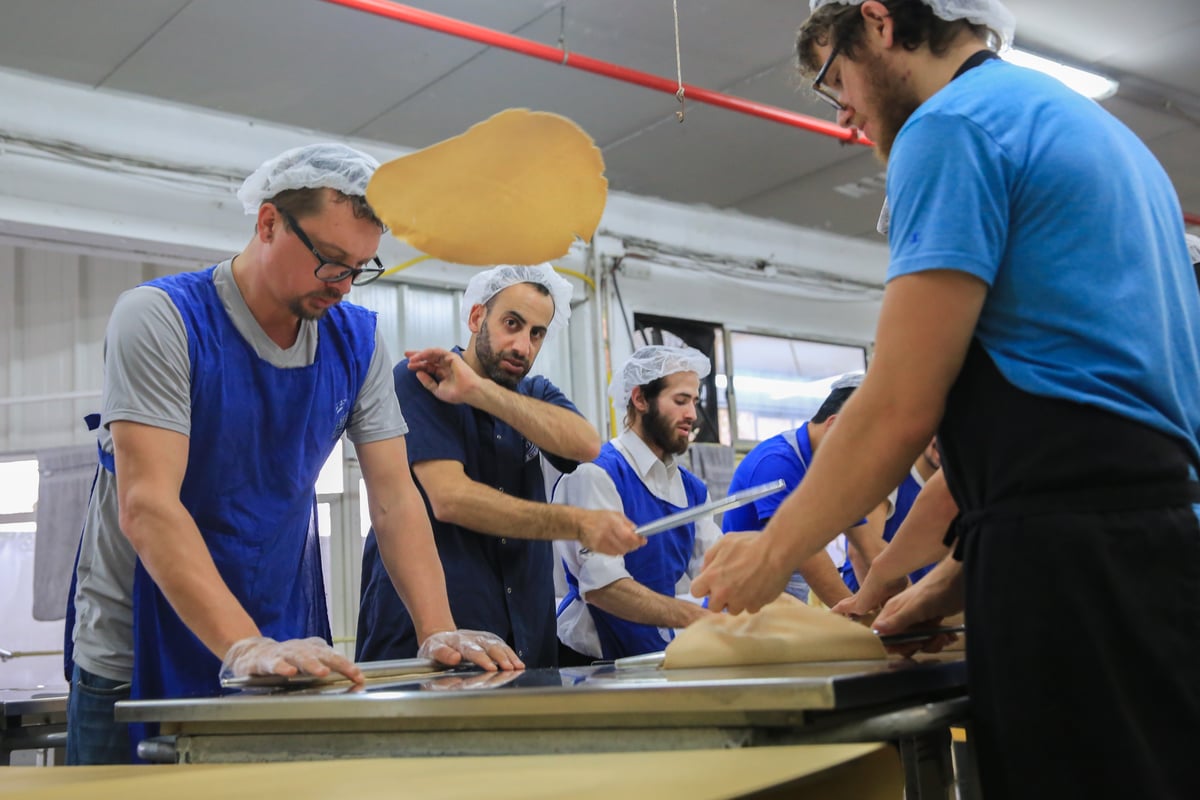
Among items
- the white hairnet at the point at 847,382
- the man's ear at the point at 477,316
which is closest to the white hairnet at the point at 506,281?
the man's ear at the point at 477,316

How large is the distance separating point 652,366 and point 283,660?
7.23 feet

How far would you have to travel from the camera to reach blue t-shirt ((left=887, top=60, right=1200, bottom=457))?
1.05 metres

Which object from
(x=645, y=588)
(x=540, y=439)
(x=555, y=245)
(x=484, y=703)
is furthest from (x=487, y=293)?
(x=484, y=703)

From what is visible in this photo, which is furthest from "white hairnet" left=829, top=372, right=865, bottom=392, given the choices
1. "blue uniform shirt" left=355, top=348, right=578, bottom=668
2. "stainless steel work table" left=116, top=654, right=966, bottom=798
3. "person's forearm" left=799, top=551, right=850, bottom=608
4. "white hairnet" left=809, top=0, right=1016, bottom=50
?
"stainless steel work table" left=116, top=654, right=966, bottom=798

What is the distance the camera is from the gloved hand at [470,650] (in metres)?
1.69

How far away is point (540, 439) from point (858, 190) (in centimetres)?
411

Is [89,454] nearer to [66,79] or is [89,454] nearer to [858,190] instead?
[66,79]

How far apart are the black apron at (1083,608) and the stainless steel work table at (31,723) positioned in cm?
223

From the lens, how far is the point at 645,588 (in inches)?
111

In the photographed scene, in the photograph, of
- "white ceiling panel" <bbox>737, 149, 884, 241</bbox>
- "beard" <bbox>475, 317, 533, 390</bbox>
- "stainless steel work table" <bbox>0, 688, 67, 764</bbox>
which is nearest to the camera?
"stainless steel work table" <bbox>0, 688, 67, 764</bbox>

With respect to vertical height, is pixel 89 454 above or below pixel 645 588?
above

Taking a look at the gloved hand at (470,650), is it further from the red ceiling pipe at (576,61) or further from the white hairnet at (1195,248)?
the white hairnet at (1195,248)

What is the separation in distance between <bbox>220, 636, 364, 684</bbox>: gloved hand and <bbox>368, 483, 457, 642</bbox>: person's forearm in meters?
0.46

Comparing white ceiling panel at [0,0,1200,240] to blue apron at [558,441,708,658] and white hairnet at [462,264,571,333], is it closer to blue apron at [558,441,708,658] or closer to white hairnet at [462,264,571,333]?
white hairnet at [462,264,571,333]
